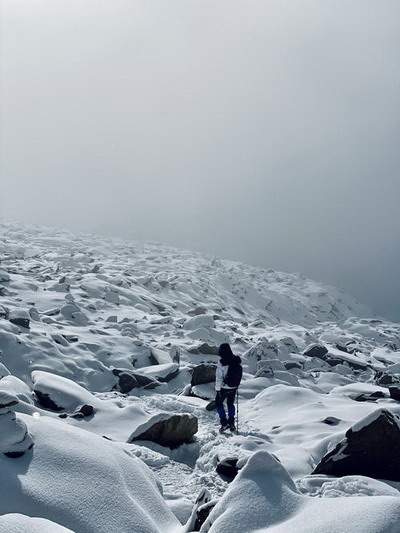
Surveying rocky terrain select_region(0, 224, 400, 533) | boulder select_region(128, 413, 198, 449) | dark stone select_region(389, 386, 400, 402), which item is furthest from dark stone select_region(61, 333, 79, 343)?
dark stone select_region(389, 386, 400, 402)

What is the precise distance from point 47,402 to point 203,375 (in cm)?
592

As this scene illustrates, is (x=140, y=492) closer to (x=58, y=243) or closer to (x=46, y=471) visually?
(x=46, y=471)

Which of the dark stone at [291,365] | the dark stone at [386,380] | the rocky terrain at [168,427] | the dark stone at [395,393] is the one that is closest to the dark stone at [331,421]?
the rocky terrain at [168,427]

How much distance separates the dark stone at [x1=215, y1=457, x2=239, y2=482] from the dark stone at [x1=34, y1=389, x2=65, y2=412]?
4.18m

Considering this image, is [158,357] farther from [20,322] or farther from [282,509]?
[282,509]

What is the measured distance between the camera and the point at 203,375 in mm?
15180

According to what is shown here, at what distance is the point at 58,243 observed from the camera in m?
58.7

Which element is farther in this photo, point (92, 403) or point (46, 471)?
point (92, 403)

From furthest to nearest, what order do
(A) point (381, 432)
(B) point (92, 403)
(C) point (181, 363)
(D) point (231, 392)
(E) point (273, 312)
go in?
(E) point (273, 312)
(C) point (181, 363)
(D) point (231, 392)
(B) point (92, 403)
(A) point (381, 432)

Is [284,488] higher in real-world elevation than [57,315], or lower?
higher

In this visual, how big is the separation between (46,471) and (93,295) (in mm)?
22566

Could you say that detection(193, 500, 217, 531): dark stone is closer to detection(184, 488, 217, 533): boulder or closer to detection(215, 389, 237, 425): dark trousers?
detection(184, 488, 217, 533): boulder

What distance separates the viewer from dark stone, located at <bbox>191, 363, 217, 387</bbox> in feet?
49.4

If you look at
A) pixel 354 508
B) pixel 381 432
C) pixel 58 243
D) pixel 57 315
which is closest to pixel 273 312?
pixel 58 243
